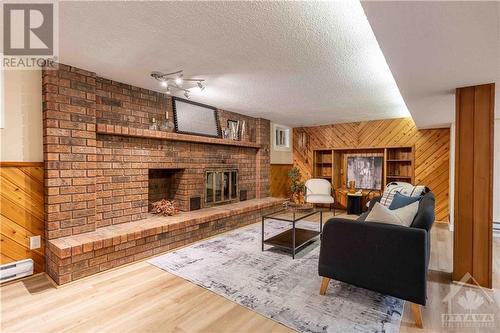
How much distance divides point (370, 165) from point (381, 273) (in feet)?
15.2

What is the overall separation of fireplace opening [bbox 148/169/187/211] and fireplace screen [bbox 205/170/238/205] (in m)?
0.51

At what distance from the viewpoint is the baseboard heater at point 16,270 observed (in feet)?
8.04

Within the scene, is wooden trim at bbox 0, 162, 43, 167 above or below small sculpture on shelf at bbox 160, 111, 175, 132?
below

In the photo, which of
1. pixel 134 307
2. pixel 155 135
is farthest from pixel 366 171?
pixel 134 307

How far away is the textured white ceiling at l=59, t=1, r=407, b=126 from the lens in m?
1.77

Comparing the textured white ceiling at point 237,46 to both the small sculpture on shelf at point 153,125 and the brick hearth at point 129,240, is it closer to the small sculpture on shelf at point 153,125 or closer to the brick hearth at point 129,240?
the small sculpture on shelf at point 153,125

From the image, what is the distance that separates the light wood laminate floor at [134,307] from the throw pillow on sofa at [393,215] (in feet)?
2.43

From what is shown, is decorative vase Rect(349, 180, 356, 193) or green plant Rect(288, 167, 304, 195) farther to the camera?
green plant Rect(288, 167, 304, 195)

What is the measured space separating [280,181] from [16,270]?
5451 millimetres

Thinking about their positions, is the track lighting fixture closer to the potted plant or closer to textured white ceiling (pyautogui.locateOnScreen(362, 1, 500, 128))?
textured white ceiling (pyautogui.locateOnScreen(362, 1, 500, 128))

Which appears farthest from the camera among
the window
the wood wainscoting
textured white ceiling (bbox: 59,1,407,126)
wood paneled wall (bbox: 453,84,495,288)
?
the window

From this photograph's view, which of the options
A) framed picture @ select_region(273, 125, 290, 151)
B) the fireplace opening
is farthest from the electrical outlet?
framed picture @ select_region(273, 125, 290, 151)

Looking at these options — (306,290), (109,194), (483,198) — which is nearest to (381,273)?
(306,290)

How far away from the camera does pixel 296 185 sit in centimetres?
649
